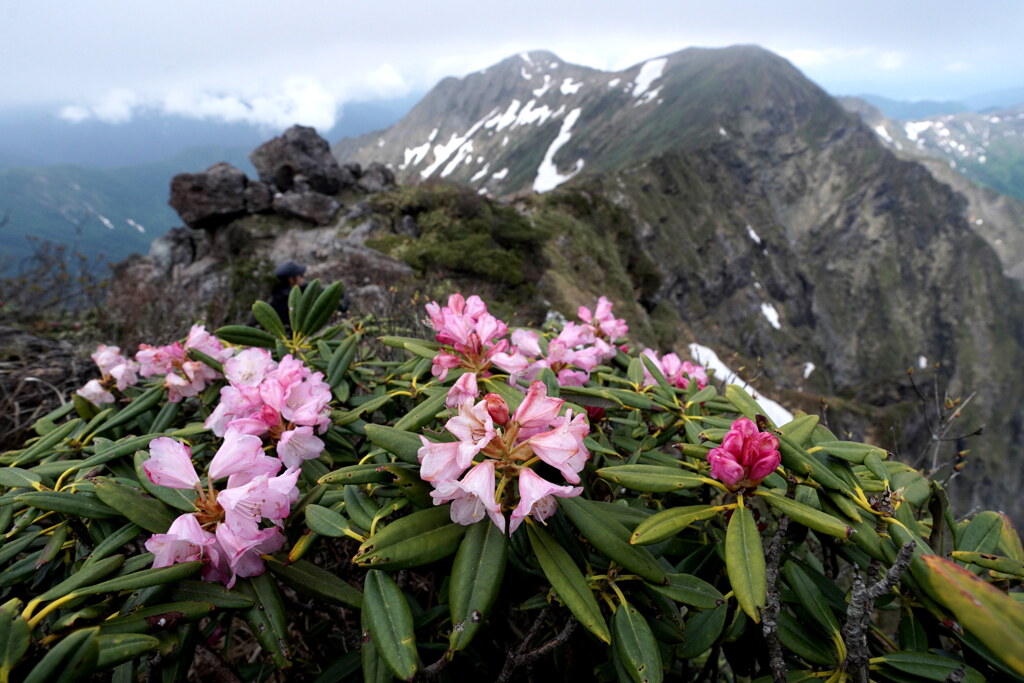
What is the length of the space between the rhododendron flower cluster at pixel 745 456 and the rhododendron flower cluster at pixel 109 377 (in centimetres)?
175

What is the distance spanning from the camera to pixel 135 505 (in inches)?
35.8

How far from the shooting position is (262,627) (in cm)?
85

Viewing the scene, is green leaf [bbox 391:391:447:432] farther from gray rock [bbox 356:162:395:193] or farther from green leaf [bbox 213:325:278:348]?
gray rock [bbox 356:162:395:193]

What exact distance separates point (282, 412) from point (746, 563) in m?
0.96

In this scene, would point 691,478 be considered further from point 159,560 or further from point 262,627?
point 159,560

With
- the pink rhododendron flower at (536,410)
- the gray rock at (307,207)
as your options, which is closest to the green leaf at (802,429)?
the pink rhododendron flower at (536,410)

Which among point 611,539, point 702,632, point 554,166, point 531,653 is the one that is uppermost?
point 611,539

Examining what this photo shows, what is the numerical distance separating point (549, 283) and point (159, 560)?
1116cm

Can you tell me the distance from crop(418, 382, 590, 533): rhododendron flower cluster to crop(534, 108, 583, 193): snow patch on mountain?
57.6 metres

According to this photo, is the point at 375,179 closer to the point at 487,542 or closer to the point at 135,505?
the point at 135,505

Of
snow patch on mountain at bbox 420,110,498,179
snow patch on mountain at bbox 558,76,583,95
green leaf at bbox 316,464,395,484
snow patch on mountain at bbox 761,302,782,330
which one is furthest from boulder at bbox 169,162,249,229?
snow patch on mountain at bbox 558,76,583,95

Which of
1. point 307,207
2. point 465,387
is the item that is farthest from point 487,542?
point 307,207

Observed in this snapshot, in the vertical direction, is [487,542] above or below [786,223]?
above

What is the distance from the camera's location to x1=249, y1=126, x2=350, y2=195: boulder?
1367cm
